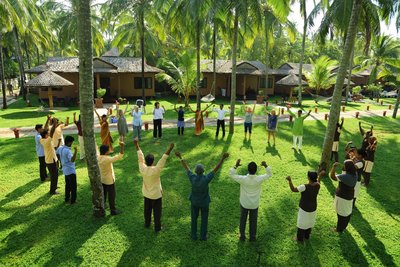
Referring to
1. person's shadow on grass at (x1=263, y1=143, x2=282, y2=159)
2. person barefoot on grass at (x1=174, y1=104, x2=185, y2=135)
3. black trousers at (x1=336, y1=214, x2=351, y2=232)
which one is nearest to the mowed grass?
black trousers at (x1=336, y1=214, x2=351, y2=232)

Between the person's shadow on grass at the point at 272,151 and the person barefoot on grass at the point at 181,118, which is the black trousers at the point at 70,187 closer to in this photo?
the person barefoot on grass at the point at 181,118

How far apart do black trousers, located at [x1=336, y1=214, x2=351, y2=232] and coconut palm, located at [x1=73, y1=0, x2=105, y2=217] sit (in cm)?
517

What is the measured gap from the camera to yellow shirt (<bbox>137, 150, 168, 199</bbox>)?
18.3ft

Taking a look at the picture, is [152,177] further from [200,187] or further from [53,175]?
[53,175]

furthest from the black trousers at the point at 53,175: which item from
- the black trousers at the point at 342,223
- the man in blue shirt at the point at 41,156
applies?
the black trousers at the point at 342,223

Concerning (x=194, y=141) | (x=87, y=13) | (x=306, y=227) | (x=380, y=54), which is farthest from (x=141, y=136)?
(x=380, y=54)

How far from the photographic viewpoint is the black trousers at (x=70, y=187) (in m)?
7.02

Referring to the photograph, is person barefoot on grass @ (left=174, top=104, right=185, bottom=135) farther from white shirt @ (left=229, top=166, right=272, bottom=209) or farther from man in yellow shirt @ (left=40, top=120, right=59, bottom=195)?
white shirt @ (left=229, top=166, right=272, bottom=209)

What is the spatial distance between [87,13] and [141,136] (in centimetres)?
860

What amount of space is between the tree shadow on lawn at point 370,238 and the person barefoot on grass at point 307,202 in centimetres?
128

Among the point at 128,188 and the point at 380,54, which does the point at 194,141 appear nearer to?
the point at 128,188

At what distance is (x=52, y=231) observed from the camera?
6.12m

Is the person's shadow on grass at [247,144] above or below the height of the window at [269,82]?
below

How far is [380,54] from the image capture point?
30.3m
